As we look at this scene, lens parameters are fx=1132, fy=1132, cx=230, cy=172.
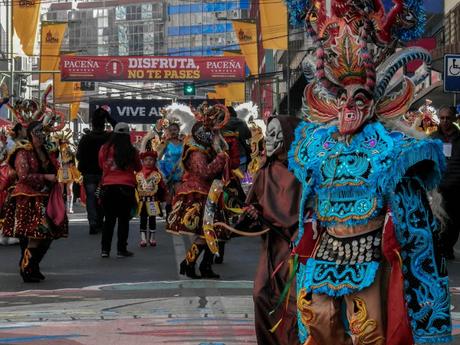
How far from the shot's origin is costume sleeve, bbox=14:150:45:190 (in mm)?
11109

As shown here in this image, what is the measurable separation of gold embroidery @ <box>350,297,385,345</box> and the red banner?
4928 centimetres

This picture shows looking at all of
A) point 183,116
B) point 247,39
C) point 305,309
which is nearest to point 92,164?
point 183,116

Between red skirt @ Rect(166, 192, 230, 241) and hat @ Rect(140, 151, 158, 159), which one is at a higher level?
hat @ Rect(140, 151, 158, 159)

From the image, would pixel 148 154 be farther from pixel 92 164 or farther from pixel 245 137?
pixel 92 164

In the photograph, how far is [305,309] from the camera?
18.1 ft

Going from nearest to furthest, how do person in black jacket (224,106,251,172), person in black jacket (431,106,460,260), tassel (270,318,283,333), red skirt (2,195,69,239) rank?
1. tassel (270,318,283,333)
2. red skirt (2,195,69,239)
3. person in black jacket (431,106,460,260)
4. person in black jacket (224,106,251,172)

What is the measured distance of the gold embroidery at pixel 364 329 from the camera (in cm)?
526

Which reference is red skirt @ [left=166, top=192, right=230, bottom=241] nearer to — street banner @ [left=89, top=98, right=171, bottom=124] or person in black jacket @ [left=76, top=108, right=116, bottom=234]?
person in black jacket @ [left=76, top=108, right=116, bottom=234]

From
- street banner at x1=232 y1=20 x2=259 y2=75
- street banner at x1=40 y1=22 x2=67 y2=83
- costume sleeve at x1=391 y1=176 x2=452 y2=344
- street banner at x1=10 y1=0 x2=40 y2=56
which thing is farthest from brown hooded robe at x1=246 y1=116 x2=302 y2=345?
street banner at x1=40 y1=22 x2=67 y2=83

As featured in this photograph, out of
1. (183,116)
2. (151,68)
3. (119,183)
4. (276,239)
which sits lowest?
(119,183)

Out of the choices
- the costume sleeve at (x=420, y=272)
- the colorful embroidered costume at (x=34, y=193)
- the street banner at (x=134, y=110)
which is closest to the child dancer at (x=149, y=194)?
the colorful embroidered costume at (x=34, y=193)

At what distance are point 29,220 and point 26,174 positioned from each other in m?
0.45

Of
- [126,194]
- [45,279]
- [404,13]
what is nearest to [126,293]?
[45,279]

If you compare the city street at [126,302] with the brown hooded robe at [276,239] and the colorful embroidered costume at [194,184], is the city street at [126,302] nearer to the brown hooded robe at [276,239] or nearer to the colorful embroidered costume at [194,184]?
the colorful embroidered costume at [194,184]
